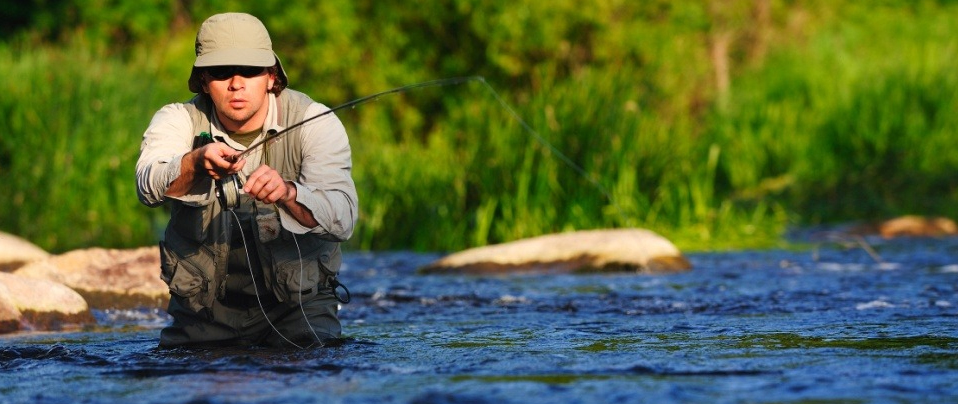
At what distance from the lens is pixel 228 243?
500 cm

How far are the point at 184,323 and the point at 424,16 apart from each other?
1863 centimetres

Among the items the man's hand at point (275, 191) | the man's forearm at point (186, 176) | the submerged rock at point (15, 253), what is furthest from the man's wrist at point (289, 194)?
the submerged rock at point (15, 253)

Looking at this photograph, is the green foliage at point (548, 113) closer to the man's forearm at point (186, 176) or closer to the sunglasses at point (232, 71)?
the sunglasses at point (232, 71)

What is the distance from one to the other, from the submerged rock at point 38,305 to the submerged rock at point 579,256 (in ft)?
10.9

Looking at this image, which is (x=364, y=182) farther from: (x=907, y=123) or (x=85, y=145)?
(x=907, y=123)

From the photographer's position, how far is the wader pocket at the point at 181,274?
4.96 m

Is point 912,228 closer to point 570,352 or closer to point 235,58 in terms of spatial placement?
point 570,352

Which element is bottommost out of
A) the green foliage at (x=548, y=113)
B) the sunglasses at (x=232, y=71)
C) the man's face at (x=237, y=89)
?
the man's face at (x=237, y=89)

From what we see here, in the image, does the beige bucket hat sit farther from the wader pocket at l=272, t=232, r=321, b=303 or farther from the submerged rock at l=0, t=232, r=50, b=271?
the submerged rock at l=0, t=232, r=50, b=271

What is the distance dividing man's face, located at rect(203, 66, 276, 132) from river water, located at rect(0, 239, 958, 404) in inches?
34.3

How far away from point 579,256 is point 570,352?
14.4 ft

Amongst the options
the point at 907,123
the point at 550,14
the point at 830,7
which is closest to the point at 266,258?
the point at 907,123

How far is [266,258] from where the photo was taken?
4.99 metres

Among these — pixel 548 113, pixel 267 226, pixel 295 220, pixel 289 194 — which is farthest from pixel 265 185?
pixel 548 113
